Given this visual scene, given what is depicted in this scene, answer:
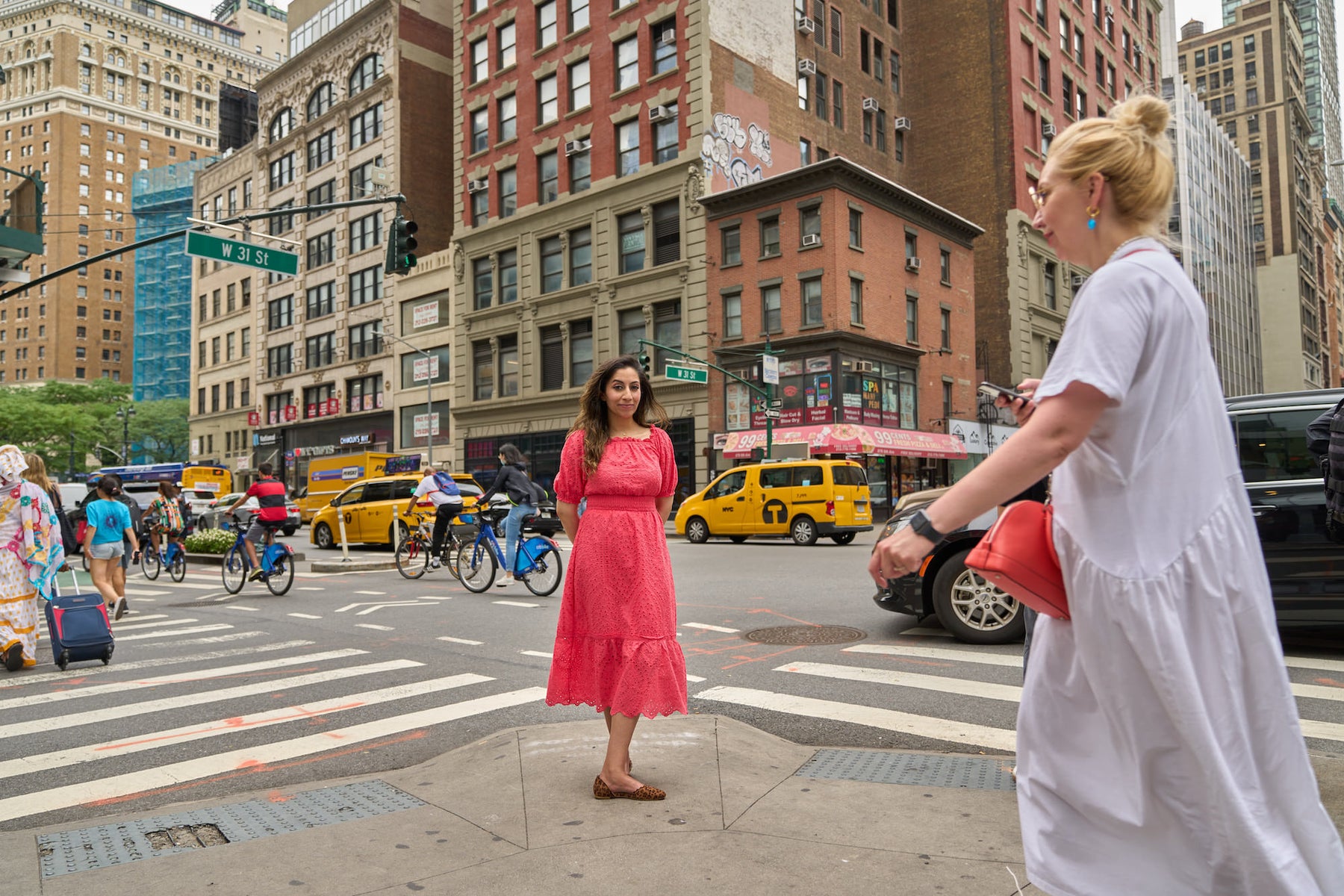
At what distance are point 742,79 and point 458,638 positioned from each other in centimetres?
3363

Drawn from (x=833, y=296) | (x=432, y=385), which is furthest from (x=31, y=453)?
(x=432, y=385)

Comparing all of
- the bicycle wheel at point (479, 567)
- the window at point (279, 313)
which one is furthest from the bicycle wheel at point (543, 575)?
the window at point (279, 313)

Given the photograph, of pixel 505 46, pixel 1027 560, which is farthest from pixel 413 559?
pixel 505 46

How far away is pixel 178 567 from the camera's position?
1816 cm

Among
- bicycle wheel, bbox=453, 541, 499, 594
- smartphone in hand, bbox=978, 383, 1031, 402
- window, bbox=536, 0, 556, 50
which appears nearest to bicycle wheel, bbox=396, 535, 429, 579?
bicycle wheel, bbox=453, 541, 499, 594

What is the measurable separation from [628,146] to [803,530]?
22.5m

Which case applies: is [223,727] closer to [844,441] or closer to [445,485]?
[445,485]

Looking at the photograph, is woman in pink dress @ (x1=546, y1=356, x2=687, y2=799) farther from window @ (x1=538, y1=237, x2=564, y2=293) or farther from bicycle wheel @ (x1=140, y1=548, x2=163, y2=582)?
window @ (x1=538, y1=237, x2=564, y2=293)

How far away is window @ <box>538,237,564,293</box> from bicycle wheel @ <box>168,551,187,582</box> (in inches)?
1043

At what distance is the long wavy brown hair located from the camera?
4.43 m

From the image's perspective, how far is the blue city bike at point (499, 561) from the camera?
13.0 meters

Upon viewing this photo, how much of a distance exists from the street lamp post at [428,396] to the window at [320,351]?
5170 millimetres

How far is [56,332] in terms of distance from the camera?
4729 inches

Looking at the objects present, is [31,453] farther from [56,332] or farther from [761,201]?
[56,332]
